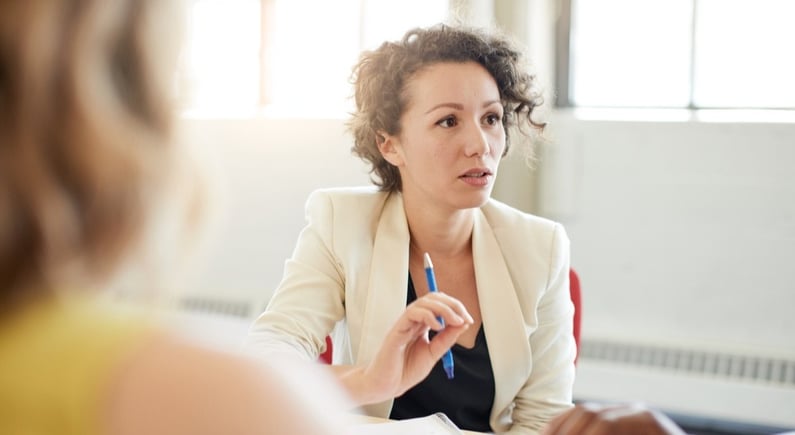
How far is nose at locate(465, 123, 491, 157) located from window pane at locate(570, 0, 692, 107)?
1.97m

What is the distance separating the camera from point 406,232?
7.41 ft

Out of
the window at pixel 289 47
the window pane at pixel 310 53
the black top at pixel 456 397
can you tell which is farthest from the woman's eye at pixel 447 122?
the window pane at pixel 310 53

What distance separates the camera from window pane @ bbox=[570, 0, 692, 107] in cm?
398

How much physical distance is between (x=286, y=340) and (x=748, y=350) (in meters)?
2.30

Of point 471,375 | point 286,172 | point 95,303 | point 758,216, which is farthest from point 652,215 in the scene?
point 95,303

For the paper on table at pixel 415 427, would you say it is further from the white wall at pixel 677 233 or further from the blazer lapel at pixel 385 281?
the white wall at pixel 677 233

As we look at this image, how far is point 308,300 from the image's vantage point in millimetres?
2117

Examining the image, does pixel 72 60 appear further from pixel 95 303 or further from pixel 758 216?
pixel 758 216

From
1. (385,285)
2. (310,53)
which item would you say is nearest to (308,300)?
(385,285)

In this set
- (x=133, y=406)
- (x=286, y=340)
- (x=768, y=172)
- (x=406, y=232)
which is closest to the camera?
(x=133, y=406)

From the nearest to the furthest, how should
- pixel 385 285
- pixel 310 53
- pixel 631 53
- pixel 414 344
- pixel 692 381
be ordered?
pixel 414 344 < pixel 385 285 < pixel 692 381 < pixel 631 53 < pixel 310 53

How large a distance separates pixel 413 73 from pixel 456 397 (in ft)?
2.53

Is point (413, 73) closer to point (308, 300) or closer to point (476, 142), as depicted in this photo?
point (476, 142)

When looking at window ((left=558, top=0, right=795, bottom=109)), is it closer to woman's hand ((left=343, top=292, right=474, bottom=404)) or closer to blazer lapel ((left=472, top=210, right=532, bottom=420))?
blazer lapel ((left=472, top=210, right=532, bottom=420))
